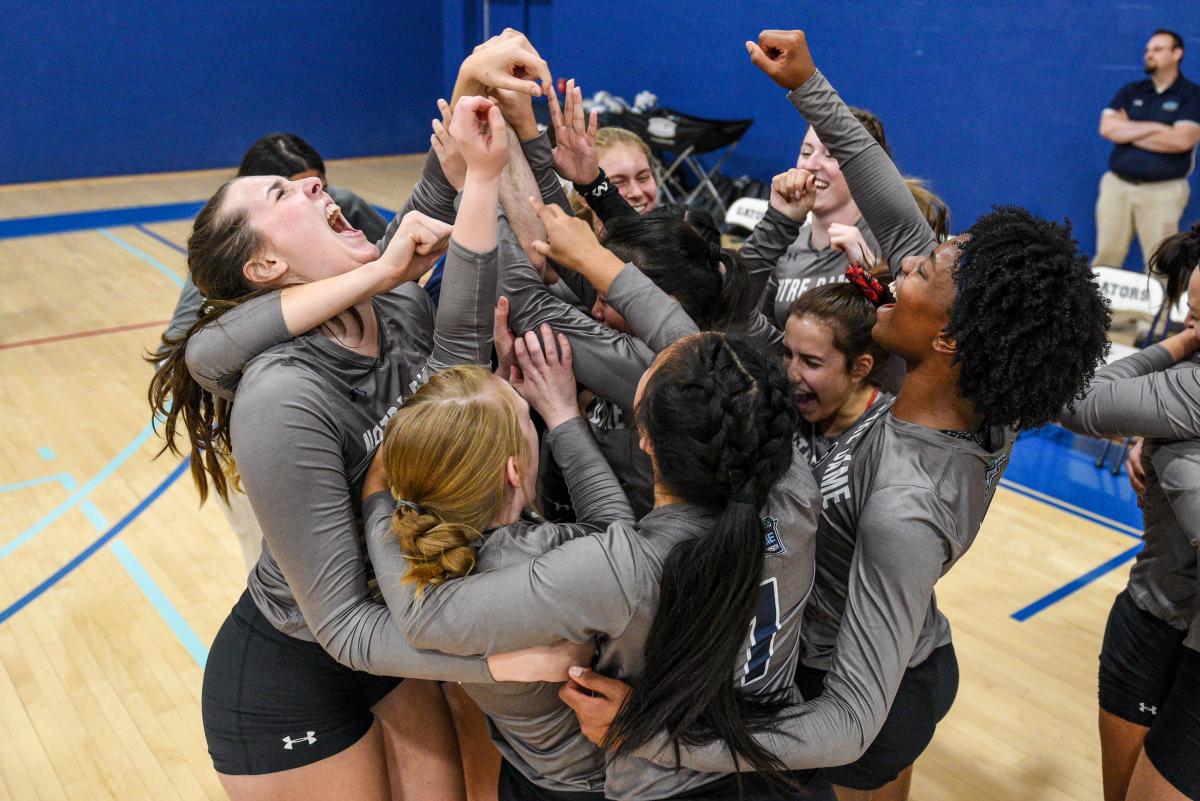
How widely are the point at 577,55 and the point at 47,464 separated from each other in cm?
925

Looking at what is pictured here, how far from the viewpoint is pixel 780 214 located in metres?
2.85

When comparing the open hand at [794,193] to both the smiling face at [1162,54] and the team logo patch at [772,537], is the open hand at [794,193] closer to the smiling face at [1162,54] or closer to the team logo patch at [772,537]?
the team logo patch at [772,537]

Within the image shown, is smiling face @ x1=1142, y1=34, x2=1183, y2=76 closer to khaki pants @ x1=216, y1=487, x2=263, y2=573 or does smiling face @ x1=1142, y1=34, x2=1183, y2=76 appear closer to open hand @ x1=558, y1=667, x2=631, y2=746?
khaki pants @ x1=216, y1=487, x2=263, y2=573

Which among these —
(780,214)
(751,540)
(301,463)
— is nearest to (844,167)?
(780,214)

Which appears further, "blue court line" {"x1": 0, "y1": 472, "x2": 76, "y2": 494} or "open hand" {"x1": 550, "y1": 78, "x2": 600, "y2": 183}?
"blue court line" {"x1": 0, "y1": 472, "x2": 76, "y2": 494}

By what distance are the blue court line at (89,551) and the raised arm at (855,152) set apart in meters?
3.63

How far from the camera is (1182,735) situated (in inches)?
78.8

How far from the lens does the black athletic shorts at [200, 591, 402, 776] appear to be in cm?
195

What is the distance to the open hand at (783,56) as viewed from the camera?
212 cm

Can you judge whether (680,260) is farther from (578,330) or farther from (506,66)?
(506,66)

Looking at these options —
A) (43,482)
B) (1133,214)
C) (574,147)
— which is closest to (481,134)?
(574,147)

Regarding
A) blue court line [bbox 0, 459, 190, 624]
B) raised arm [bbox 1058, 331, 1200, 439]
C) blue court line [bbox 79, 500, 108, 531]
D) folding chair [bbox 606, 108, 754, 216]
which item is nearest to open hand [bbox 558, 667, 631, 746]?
raised arm [bbox 1058, 331, 1200, 439]

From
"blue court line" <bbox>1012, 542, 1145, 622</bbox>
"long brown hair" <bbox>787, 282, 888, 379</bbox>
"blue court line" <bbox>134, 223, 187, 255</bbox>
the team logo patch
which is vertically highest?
"long brown hair" <bbox>787, 282, 888, 379</bbox>

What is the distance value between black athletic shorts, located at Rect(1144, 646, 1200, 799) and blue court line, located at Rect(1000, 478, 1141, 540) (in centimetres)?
302
